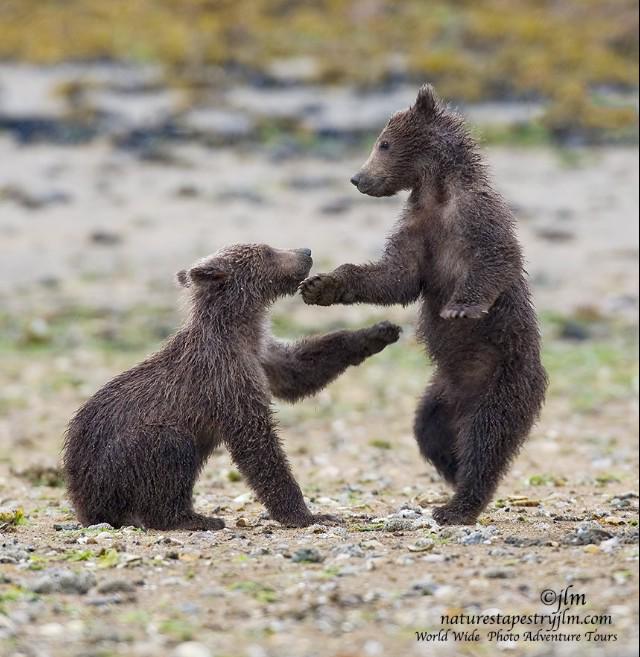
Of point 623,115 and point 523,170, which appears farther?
point 623,115

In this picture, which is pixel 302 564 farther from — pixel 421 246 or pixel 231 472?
pixel 231 472

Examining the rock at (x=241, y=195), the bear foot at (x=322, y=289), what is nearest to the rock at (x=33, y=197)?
the rock at (x=241, y=195)

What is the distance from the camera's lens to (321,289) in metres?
7.41

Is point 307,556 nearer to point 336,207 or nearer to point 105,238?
point 105,238

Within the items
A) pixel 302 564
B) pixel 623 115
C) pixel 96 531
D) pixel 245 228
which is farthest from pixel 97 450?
pixel 623 115

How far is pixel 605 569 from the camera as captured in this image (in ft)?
17.7

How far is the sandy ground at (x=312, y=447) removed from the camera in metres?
5.02

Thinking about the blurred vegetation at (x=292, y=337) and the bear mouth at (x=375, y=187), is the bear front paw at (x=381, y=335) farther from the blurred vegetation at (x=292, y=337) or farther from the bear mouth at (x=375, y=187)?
the blurred vegetation at (x=292, y=337)

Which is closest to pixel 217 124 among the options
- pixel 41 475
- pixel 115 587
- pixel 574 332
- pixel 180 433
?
pixel 574 332

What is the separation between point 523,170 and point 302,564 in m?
16.7

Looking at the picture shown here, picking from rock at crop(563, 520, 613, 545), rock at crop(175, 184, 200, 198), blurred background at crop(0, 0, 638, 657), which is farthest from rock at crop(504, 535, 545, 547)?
rock at crop(175, 184, 200, 198)

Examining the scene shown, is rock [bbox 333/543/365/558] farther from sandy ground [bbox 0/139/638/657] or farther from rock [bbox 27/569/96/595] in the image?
rock [bbox 27/569/96/595]

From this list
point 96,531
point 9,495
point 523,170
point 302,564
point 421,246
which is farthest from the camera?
point 523,170

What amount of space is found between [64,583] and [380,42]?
2562 cm
